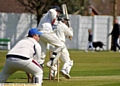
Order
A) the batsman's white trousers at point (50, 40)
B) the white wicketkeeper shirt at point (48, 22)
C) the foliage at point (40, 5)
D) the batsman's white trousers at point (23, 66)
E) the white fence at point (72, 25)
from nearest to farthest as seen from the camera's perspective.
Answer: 1. the batsman's white trousers at point (23, 66)
2. the batsman's white trousers at point (50, 40)
3. the white wicketkeeper shirt at point (48, 22)
4. the white fence at point (72, 25)
5. the foliage at point (40, 5)

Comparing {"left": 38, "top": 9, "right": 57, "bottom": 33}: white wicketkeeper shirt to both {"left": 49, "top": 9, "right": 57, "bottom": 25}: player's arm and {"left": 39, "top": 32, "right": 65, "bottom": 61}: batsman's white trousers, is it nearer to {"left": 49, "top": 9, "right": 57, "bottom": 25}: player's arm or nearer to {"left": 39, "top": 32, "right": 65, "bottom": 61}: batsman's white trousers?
{"left": 49, "top": 9, "right": 57, "bottom": 25}: player's arm

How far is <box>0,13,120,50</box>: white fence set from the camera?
45.0 meters

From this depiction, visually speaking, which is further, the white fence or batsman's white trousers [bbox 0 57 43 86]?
the white fence

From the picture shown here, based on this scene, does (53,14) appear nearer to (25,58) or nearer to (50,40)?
(50,40)

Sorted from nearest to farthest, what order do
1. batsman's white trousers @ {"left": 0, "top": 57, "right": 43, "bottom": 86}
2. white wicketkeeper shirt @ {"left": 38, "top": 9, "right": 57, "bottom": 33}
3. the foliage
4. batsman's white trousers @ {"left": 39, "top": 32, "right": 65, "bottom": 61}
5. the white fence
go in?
batsman's white trousers @ {"left": 0, "top": 57, "right": 43, "bottom": 86} < batsman's white trousers @ {"left": 39, "top": 32, "right": 65, "bottom": 61} < white wicketkeeper shirt @ {"left": 38, "top": 9, "right": 57, "bottom": 33} < the white fence < the foliage

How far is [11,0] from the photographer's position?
156 ft

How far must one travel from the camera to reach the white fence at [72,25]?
148 ft

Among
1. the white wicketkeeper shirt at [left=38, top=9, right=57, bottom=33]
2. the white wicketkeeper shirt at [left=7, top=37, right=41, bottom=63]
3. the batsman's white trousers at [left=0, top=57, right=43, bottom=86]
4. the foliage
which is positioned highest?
the foliage

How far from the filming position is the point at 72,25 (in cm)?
4494

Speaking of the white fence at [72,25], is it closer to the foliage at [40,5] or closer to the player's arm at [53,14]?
the foliage at [40,5]

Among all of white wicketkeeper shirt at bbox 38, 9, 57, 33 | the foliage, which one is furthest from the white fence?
white wicketkeeper shirt at bbox 38, 9, 57, 33

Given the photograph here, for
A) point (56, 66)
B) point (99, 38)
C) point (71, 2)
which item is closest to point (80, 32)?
point (99, 38)

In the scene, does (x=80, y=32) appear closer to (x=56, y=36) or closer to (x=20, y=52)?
(x=56, y=36)

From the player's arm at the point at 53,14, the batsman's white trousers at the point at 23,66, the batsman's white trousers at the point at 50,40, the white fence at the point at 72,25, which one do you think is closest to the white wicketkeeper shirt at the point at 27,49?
the batsman's white trousers at the point at 23,66
